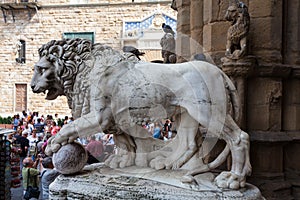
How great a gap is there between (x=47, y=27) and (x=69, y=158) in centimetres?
1918

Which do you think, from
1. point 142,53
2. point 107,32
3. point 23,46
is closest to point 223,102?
point 142,53

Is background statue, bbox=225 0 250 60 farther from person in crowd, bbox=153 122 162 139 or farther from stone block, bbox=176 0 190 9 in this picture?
stone block, bbox=176 0 190 9

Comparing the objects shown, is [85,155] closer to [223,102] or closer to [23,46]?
[223,102]

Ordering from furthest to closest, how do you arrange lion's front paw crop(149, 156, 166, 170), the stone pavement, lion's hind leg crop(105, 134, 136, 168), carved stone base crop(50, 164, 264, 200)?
the stone pavement < lion's hind leg crop(105, 134, 136, 168) < lion's front paw crop(149, 156, 166, 170) < carved stone base crop(50, 164, 264, 200)

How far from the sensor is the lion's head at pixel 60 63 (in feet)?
10.4

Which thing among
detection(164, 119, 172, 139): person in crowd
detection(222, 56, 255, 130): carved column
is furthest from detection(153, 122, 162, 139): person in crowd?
detection(222, 56, 255, 130): carved column

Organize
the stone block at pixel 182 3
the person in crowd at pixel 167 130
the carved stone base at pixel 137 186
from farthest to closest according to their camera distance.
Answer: the stone block at pixel 182 3 < the person in crowd at pixel 167 130 < the carved stone base at pixel 137 186

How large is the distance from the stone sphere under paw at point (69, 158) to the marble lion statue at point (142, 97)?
0.06 m

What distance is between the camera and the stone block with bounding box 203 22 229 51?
15.0 ft

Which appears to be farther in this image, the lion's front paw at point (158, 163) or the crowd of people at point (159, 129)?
the crowd of people at point (159, 129)

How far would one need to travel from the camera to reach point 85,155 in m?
3.22

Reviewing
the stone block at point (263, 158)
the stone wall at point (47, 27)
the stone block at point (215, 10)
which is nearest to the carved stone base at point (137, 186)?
the stone block at point (263, 158)

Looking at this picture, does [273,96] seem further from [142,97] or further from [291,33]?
[142,97]

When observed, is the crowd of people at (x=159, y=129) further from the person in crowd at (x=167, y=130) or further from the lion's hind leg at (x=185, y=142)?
the lion's hind leg at (x=185, y=142)
